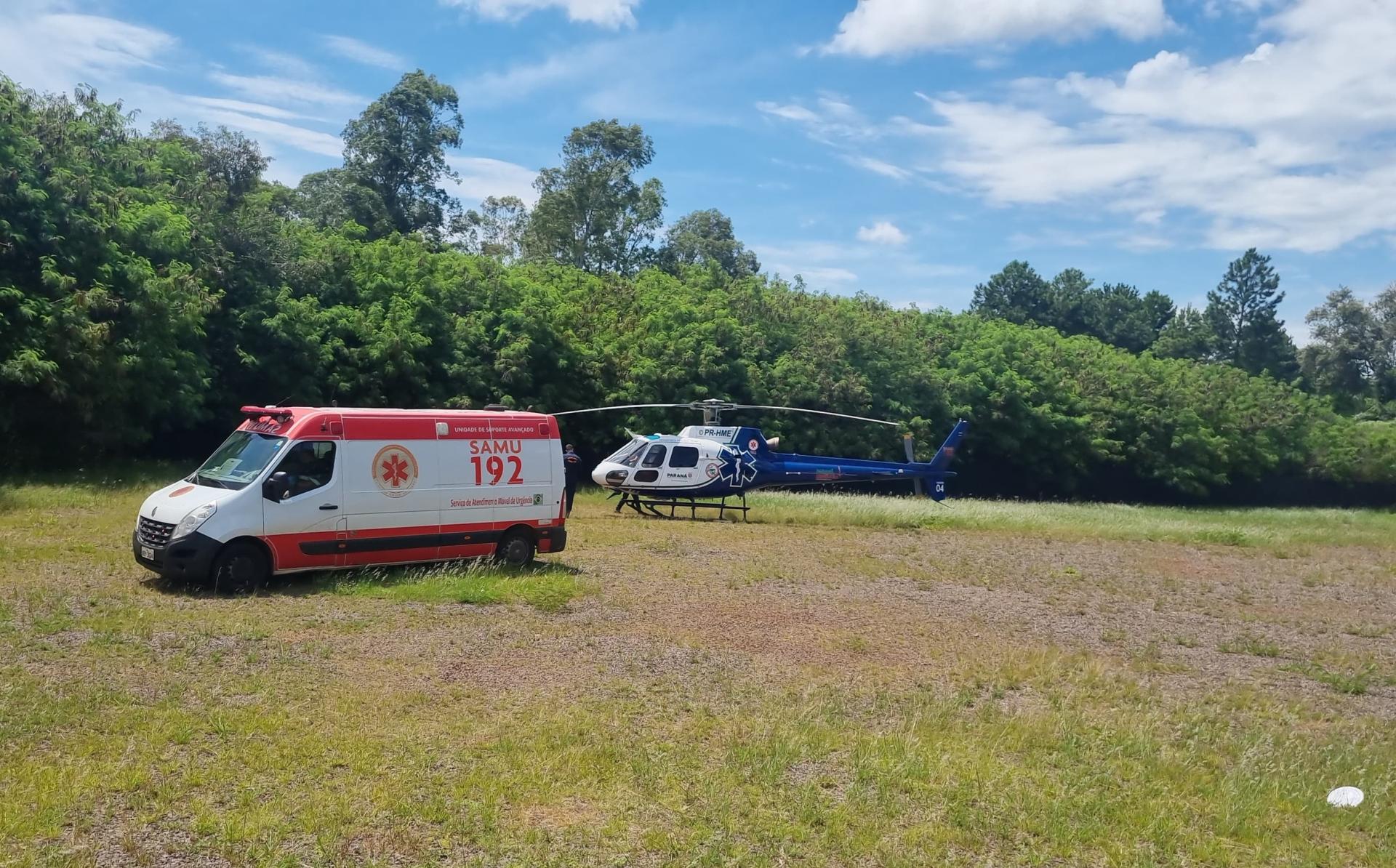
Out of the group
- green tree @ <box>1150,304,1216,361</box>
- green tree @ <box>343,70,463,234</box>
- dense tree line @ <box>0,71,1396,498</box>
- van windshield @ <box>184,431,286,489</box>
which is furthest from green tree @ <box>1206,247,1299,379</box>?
van windshield @ <box>184,431,286,489</box>

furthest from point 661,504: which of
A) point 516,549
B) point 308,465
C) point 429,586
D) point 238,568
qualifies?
point 238,568

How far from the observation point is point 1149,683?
10.5 m

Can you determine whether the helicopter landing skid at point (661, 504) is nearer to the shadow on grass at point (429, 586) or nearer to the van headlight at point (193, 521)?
the shadow on grass at point (429, 586)

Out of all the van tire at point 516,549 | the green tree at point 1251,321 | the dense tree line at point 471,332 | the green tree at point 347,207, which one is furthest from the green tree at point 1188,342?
the van tire at point 516,549

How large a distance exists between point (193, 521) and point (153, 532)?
626mm

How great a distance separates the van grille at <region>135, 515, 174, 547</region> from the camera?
38.4ft

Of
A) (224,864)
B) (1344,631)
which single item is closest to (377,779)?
(224,864)

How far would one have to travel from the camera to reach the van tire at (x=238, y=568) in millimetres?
11789

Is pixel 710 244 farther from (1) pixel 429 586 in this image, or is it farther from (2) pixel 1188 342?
(1) pixel 429 586

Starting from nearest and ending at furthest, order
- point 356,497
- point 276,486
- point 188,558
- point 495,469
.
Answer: point 188,558 < point 276,486 < point 356,497 < point 495,469

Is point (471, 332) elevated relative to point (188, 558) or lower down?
elevated

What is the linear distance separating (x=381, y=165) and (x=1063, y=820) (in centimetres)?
4792

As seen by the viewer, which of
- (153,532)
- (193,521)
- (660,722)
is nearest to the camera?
(660,722)

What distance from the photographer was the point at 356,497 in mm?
12828
